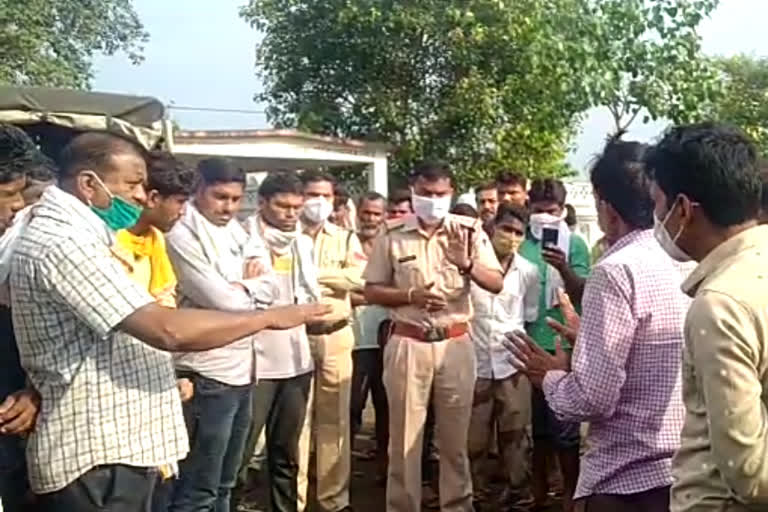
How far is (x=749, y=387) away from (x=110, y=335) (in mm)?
1739

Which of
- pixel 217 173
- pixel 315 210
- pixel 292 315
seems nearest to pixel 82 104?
pixel 315 210

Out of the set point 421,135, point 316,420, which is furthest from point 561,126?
point 316,420

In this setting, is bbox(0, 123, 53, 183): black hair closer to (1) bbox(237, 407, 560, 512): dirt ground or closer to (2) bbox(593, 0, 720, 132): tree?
(1) bbox(237, 407, 560, 512): dirt ground

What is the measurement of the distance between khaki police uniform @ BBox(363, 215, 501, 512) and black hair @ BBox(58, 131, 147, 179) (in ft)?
8.73

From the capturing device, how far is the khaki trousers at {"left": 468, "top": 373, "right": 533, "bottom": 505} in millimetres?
6422

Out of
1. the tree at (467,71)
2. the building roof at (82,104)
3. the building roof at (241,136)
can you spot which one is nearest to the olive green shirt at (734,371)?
the building roof at (82,104)

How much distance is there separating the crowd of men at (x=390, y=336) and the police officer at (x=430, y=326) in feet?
0.04

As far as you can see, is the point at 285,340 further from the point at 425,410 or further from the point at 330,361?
the point at 425,410

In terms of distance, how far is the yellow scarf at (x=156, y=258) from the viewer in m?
4.62

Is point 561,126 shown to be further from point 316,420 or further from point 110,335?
point 110,335

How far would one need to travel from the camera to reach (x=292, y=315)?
3.39 m

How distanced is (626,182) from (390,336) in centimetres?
276

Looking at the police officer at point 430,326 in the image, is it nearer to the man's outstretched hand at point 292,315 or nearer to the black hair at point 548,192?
the black hair at point 548,192

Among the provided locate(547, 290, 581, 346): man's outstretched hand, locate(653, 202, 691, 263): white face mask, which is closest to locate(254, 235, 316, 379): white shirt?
locate(547, 290, 581, 346): man's outstretched hand
